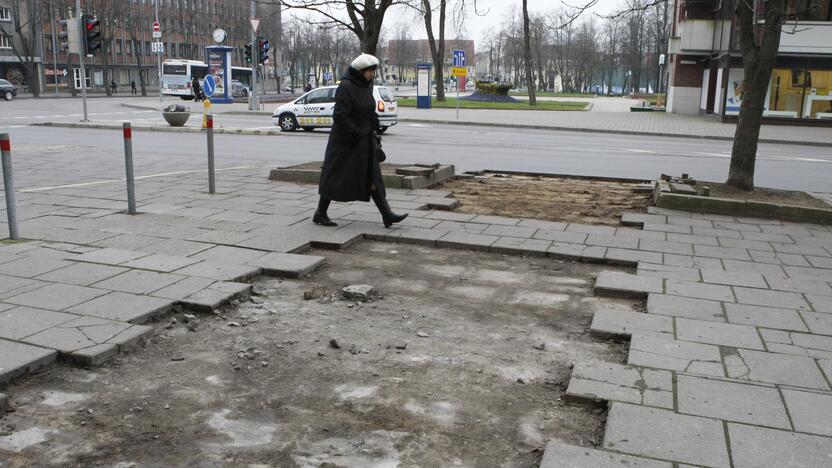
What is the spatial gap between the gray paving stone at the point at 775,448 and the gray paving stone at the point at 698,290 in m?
2.22

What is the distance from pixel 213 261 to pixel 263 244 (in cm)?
73

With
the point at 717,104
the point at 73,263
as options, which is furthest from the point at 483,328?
the point at 717,104

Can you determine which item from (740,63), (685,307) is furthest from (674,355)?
(740,63)

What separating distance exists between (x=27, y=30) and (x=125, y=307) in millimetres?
76692

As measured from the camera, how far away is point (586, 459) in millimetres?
3068

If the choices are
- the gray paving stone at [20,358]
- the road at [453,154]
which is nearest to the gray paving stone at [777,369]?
the gray paving stone at [20,358]

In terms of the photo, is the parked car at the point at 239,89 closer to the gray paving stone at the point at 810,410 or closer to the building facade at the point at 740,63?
the building facade at the point at 740,63

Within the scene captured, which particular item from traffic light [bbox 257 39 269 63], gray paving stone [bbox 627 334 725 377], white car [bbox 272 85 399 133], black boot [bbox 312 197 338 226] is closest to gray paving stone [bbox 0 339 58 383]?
gray paving stone [bbox 627 334 725 377]

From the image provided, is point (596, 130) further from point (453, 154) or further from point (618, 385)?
point (618, 385)

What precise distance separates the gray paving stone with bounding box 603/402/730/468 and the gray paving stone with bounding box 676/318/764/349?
1.20 meters

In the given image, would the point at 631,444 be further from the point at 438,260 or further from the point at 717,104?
the point at 717,104

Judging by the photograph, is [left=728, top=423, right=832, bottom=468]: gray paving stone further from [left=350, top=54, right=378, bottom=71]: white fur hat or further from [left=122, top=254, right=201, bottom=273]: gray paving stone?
[left=350, top=54, right=378, bottom=71]: white fur hat

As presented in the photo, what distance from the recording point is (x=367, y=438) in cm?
330

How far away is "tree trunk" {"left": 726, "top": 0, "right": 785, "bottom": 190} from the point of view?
31.7 ft
